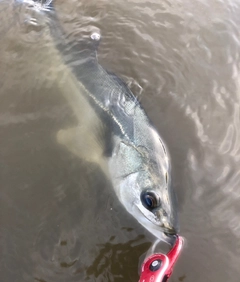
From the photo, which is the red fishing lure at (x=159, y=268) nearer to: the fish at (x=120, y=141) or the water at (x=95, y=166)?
the fish at (x=120, y=141)

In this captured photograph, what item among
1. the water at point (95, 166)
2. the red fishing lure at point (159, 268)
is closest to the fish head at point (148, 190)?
the water at point (95, 166)

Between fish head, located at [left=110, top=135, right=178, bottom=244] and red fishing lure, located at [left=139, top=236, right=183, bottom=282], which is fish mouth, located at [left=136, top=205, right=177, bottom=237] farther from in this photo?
red fishing lure, located at [left=139, top=236, right=183, bottom=282]

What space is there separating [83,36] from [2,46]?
42.4 inches

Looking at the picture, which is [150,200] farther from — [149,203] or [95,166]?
[95,166]

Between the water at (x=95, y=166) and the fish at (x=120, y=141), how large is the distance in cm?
13

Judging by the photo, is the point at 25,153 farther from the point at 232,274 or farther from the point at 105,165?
the point at 232,274

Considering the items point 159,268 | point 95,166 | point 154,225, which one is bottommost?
point 95,166

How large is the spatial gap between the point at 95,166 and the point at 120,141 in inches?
14.8

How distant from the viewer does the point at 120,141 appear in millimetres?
3352

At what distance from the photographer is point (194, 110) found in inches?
156

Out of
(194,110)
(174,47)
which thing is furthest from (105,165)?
(174,47)

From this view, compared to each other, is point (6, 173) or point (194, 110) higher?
point (194, 110)

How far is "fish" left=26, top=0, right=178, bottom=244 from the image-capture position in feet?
9.32

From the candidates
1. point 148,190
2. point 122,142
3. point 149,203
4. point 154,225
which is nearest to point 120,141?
point 122,142
